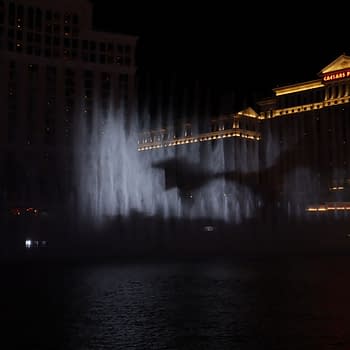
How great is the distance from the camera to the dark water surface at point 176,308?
10.4 metres

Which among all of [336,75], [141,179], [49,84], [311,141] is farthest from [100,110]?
[336,75]

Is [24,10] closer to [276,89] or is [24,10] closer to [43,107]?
[43,107]

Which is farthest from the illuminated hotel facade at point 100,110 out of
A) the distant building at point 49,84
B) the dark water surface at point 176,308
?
the dark water surface at point 176,308

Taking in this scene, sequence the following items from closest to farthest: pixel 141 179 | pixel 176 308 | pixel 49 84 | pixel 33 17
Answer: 1. pixel 176 308
2. pixel 33 17
3. pixel 49 84
4. pixel 141 179

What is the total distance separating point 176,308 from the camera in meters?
13.8

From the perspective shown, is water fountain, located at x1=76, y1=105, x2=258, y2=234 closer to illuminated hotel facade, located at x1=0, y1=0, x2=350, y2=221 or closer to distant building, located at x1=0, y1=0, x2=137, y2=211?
illuminated hotel facade, located at x1=0, y1=0, x2=350, y2=221

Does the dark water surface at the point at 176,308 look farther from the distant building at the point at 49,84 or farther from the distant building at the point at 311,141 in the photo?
the distant building at the point at 311,141

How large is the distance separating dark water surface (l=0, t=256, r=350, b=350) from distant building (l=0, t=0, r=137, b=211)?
49907 millimetres

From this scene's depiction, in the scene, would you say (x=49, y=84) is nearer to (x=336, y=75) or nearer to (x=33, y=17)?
(x=33, y=17)

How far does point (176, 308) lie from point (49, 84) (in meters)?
66.2

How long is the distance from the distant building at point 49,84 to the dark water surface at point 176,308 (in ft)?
164

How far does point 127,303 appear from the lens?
47.8 feet

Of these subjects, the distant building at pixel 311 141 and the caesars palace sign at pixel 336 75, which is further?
the distant building at pixel 311 141

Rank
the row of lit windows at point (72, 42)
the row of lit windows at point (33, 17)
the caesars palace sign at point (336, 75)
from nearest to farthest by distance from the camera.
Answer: the row of lit windows at point (33, 17)
the row of lit windows at point (72, 42)
the caesars palace sign at point (336, 75)
